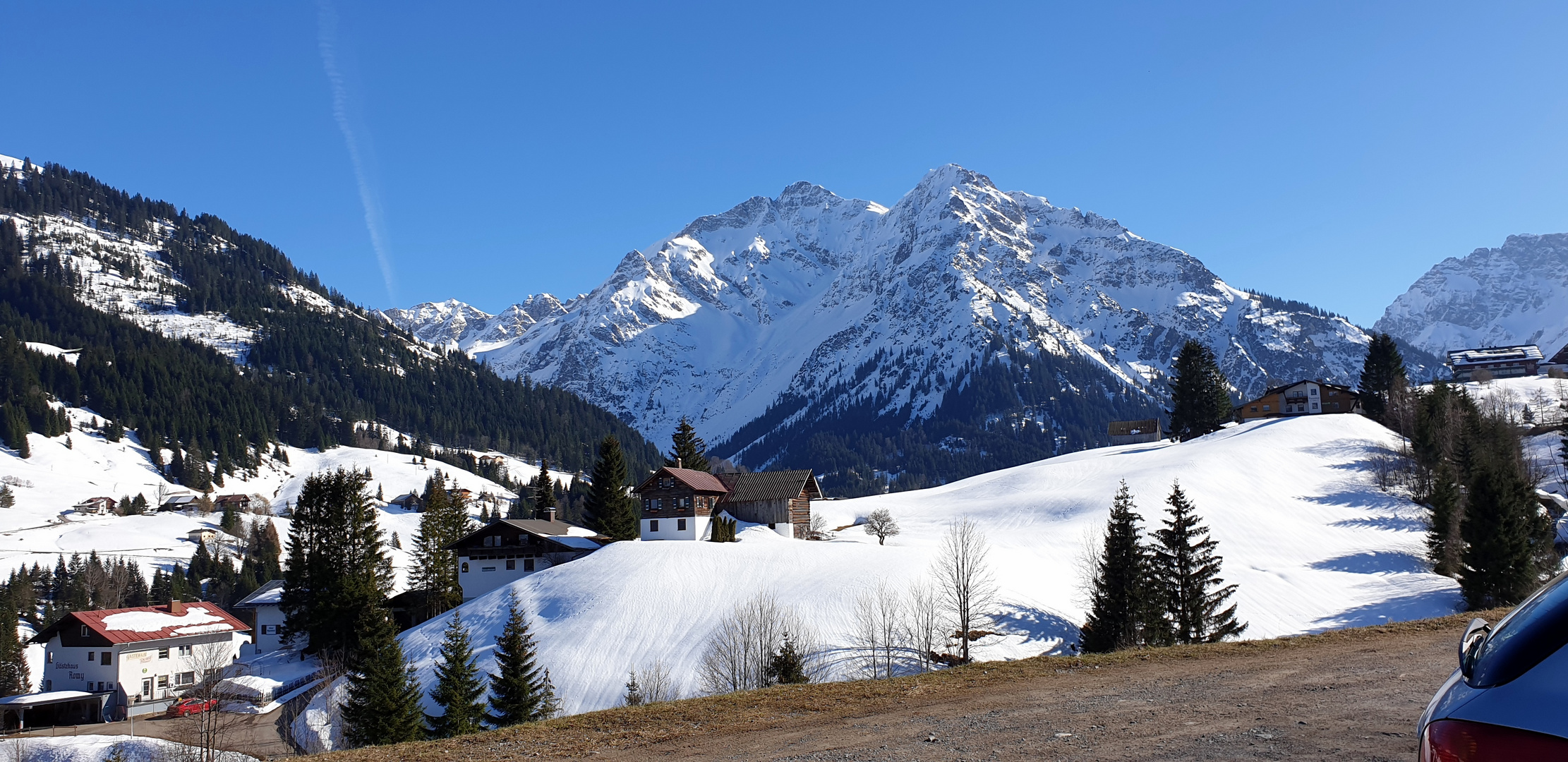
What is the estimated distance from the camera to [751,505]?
251 ft

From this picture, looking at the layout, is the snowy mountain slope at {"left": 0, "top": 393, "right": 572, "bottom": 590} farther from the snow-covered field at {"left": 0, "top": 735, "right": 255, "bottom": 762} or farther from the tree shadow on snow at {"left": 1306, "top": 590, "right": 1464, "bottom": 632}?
the tree shadow on snow at {"left": 1306, "top": 590, "right": 1464, "bottom": 632}

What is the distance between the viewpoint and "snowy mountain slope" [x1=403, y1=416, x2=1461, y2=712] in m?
46.0

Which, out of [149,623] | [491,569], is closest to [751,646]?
[491,569]

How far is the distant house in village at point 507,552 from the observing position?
66875mm

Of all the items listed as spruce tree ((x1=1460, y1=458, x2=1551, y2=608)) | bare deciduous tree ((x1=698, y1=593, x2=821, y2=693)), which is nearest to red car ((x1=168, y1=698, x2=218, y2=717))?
bare deciduous tree ((x1=698, y1=593, x2=821, y2=693))

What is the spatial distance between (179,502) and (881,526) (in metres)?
163

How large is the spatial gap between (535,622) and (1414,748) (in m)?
45.5

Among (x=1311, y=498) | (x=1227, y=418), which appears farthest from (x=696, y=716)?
(x=1227, y=418)

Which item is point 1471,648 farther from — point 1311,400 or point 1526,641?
point 1311,400

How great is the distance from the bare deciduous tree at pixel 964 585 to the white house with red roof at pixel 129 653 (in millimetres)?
55417

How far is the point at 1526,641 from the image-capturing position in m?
3.90

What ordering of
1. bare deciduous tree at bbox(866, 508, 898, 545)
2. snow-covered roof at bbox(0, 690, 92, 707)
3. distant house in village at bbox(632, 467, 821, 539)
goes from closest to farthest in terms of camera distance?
snow-covered roof at bbox(0, 690, 92, 707) < distant house in village at bbox(632, 467, 821, 539) < bare deciduous tree at bbox(866, 508, 898, 545)

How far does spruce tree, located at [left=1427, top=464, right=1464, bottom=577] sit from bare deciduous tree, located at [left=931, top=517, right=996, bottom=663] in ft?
109

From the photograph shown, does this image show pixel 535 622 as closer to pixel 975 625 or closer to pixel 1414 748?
pixel 975 625
